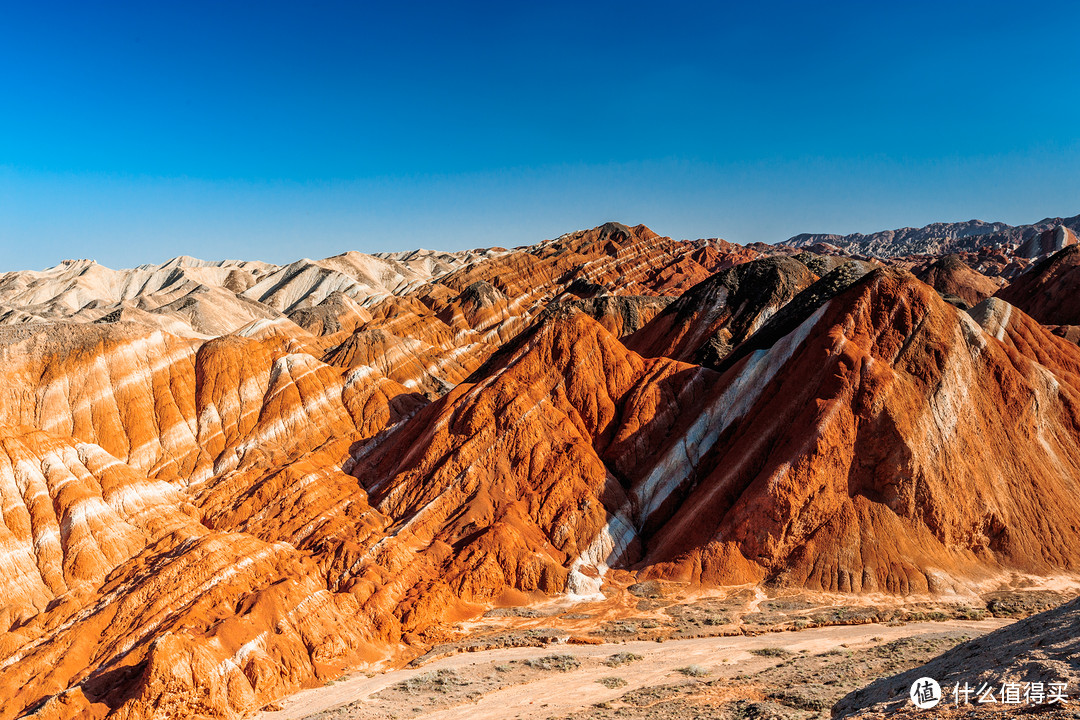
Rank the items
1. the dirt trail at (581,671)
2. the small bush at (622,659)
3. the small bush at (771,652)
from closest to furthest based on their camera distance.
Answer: the dirt trail at (581,671), the small bush at (771,652), the small bush at (622,659)

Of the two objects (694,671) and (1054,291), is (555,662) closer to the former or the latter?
(694,671)

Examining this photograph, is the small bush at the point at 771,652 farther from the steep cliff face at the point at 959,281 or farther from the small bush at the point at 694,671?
the steep cliff face at the point at 959,281

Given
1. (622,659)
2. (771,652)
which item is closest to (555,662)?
(622,659)

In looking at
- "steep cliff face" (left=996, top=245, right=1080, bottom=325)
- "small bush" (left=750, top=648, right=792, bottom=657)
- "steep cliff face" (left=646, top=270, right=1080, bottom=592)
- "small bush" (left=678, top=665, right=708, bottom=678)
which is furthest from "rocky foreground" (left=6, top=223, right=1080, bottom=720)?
"steep cliff face" (left=996, top=245, right=1080, bottom=325)

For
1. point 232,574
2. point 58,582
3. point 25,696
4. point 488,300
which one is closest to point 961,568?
point 232,574

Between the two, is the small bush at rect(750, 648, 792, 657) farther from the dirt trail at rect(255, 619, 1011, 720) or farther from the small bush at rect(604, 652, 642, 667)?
the small bush at rect(604, 652, 642, 667)

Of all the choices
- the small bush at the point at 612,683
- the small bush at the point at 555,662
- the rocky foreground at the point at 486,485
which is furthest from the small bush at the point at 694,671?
the rocky foreground at the point at 486,485

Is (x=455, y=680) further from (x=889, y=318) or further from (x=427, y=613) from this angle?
(x=889, y=318)
